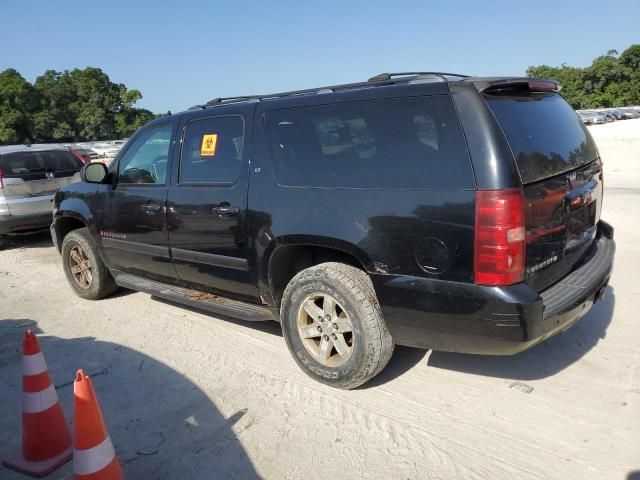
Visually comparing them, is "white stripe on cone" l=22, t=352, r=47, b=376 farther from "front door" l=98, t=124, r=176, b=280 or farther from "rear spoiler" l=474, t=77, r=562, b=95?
"rear spoiler" l=474, t=77, r=562, b=95

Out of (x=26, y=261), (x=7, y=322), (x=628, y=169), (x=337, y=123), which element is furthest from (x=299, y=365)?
(x=628, y=169)

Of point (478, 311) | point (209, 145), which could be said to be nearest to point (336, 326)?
point (478, 311)

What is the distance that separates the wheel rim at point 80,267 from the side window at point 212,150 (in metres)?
1.99

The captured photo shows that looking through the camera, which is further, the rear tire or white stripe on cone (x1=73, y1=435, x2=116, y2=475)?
the rear tire

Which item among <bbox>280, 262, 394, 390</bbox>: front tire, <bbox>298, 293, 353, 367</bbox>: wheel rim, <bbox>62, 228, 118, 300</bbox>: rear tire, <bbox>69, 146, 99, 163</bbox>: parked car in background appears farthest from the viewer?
<bbox>69, 146, 99, 163</bbox>: parked car in background

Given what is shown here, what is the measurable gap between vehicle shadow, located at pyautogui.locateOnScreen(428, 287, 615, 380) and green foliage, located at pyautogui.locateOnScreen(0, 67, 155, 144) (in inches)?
3108

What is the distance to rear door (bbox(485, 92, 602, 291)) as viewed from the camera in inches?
109

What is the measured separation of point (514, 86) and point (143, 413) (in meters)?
3.01

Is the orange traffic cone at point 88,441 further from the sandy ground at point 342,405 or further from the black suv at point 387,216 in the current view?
the black suv at point 387,216

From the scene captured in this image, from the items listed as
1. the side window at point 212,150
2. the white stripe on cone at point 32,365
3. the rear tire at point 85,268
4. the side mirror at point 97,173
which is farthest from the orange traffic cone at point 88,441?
the rear tire at point 85,268

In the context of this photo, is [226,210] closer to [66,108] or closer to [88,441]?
[88,441]

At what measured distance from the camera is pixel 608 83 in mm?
85938

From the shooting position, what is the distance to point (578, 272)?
326 centimetres

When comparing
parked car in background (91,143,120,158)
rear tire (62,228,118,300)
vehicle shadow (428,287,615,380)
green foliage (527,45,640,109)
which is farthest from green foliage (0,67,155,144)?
vehicle shadow (428,287,615,380)
